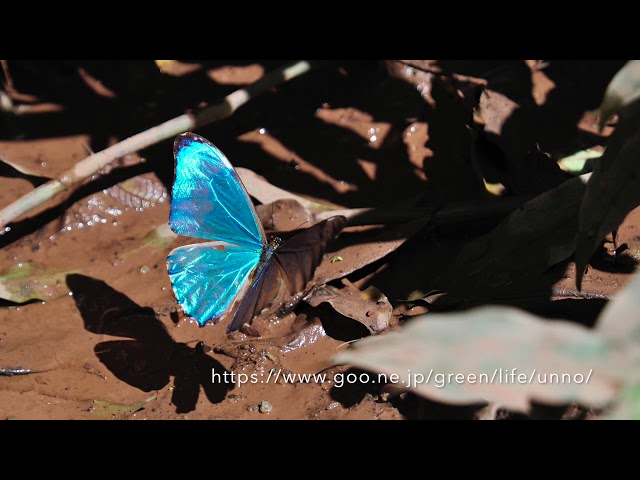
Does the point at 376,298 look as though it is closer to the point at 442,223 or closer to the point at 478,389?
the point at 442,223

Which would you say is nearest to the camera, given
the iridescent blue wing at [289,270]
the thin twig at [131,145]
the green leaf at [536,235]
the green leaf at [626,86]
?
the green leaf at [626,86]

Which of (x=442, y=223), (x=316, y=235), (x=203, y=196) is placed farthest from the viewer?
(x=442, y=223)

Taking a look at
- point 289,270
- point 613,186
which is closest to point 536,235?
point 613,186

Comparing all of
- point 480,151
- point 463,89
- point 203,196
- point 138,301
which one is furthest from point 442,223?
point 138,301

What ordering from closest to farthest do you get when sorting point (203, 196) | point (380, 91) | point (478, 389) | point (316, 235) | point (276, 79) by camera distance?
point (478, 389)
point (316, 235)
point (203, 196)
point (276, 79)
point (380, 91)

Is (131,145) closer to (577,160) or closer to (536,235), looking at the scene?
(536,235)

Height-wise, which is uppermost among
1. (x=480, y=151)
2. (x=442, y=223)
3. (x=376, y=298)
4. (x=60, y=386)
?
(x=480, y=151)

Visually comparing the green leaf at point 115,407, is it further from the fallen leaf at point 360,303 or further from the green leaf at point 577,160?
the green leaf at point 577,160

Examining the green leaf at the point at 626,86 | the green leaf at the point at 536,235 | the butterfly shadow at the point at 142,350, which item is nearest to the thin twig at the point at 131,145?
the butterfly shadow at the point at 142,350
